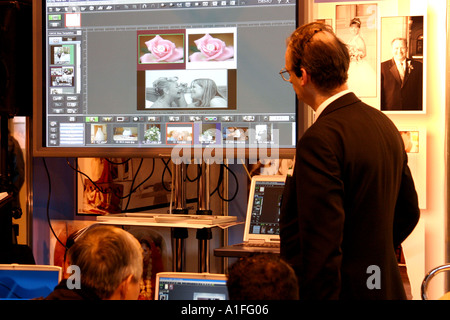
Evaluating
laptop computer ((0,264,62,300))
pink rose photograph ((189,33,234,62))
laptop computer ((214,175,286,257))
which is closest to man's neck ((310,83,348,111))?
laptop computer ((214,175,286,257))

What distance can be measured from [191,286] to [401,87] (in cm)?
127

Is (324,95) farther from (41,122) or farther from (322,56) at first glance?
(41,122)

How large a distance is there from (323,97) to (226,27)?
93 cm

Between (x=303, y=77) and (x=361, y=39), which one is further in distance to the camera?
(x=361, y=39)

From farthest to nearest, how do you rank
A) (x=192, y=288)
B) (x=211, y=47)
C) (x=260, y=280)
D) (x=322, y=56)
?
1. (x=211, y=47)
2. (x=192, y=288)
3. (x=322, y=56)
4. (x=260, y=280)

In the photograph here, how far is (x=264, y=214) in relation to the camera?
2.43 meters

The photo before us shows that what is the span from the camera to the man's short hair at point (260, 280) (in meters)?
1.19

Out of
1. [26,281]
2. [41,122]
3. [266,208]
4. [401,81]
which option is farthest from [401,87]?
[26,281]

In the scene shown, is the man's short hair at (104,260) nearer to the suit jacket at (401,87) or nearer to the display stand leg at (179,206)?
the display stand leg at (179,206)

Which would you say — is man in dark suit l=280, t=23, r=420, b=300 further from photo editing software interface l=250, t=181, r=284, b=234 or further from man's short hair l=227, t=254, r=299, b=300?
photo editing software interface l=250, t=181, r=284, b=234

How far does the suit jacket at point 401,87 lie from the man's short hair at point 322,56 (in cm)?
96

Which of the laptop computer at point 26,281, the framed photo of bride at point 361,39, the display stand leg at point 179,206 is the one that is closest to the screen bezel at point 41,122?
the display stand leg at point 179,206
